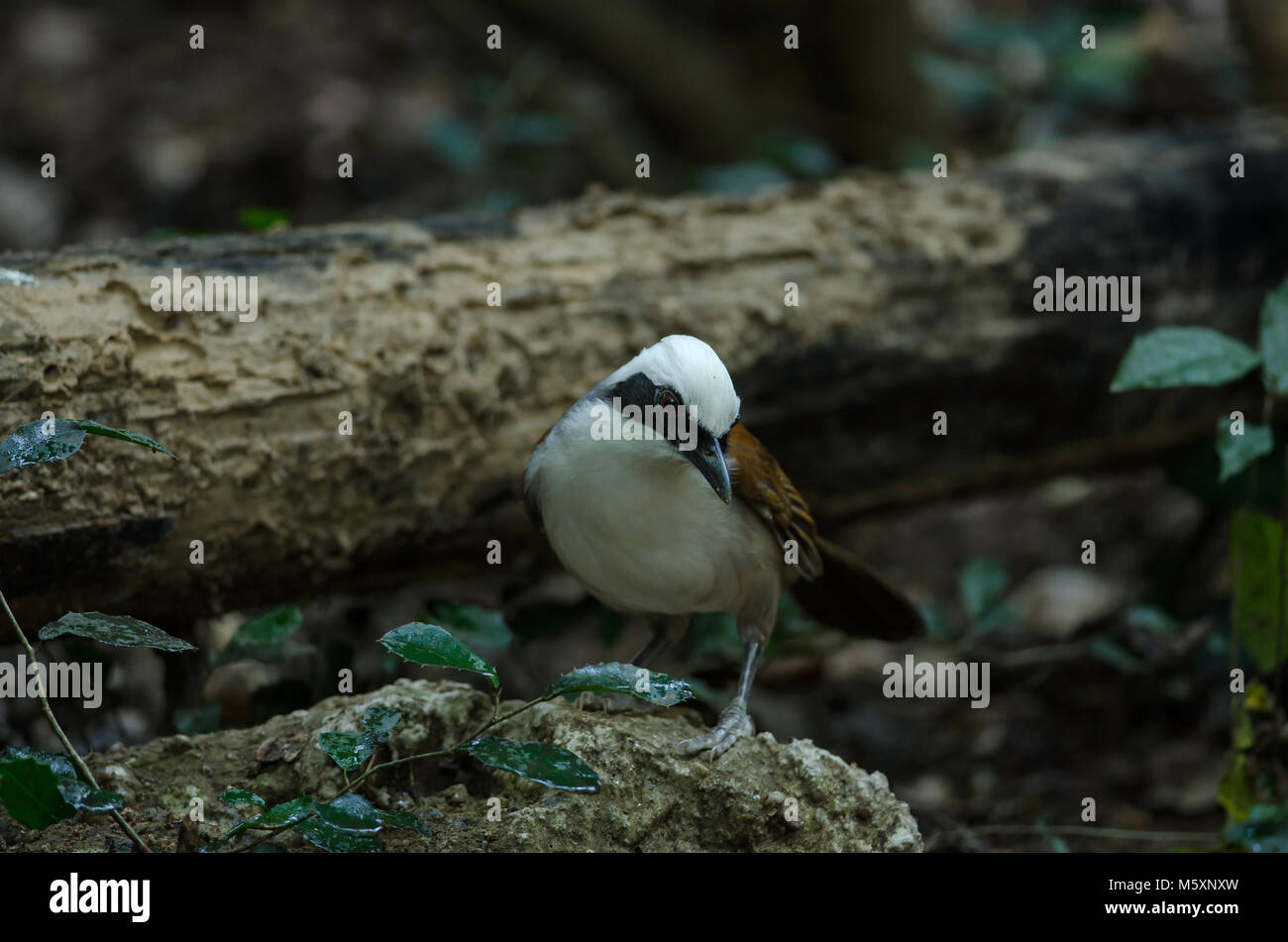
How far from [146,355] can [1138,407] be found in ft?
11.7

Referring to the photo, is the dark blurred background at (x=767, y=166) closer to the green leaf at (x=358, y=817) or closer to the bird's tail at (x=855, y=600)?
the bird's tail at (x=855, y=600)

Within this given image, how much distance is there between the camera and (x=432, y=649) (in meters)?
2.50

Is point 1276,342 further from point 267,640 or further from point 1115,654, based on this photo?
point 267,640

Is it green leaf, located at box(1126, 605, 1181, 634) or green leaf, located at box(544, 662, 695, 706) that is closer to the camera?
green leaf, located at box(544, 662, 695, 706)

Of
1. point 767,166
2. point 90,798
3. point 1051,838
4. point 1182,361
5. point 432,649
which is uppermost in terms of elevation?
point 767,166

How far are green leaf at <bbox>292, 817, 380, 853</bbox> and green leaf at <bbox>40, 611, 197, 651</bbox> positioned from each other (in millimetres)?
424

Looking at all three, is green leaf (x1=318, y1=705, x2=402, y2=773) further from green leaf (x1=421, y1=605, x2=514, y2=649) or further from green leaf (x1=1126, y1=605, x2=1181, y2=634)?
green leaf (x1=1126, y1=605, x2=1181, y2=634)

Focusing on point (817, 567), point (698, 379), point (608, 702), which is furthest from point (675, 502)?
point (817, 567)

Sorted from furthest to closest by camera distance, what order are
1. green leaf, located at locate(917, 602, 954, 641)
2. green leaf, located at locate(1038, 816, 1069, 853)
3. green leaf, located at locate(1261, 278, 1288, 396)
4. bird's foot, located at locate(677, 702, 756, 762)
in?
green leaf, located at locate(917, 602, 954, 641) → green leaf, located at locate(1038, 816, 1069, 853) → green leaf, located at locate(1261, 278, 1288, 396) → bird's foot, located at locate(677, 702, 756, 762)

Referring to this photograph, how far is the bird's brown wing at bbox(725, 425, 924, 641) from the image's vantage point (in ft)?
11.0

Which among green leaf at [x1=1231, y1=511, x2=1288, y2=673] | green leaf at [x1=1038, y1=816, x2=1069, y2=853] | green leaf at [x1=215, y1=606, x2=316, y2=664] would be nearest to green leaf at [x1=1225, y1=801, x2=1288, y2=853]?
green leaf at [x1=1038, y1=816, x2=1069, y2=853]

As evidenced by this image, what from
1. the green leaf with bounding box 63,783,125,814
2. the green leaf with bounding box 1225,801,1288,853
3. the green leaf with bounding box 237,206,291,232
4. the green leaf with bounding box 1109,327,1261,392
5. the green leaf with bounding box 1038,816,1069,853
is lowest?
the green leaf with bounding box 1038,816,1069,853

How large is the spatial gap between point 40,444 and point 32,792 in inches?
28.7
